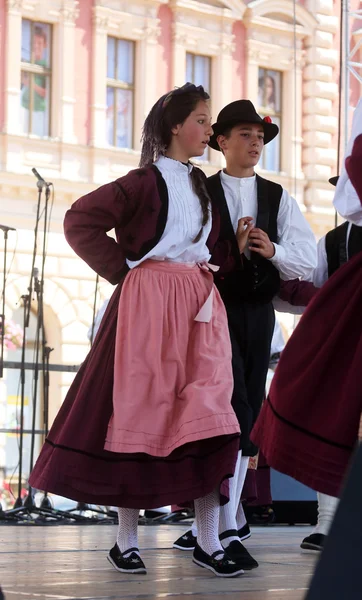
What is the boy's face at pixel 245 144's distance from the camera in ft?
12.3

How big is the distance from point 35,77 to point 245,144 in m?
10.7

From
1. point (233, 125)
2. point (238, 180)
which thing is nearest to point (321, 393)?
point (238, 180)

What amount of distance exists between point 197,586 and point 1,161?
1119 centimetres

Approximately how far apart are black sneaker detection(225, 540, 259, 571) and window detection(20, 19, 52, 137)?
1125 cm

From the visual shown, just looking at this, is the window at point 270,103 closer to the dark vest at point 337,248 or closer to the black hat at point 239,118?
the black hat at point 239,118

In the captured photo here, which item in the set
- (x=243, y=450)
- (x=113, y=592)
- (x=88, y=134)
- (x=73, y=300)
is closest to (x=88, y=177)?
(x=88, y=134)

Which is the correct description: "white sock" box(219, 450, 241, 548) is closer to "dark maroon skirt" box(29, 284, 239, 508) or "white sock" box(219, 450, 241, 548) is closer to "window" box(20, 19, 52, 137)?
"dark maroon skirt" box(29, 284, 239, 508)

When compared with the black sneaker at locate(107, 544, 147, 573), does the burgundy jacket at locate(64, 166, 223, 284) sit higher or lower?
higher

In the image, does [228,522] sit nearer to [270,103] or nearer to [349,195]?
[349,195]

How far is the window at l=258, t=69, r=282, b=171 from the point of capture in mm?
16219

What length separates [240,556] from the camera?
3.13 m

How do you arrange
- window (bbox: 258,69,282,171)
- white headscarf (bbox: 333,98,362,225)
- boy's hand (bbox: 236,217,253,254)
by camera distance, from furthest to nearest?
window (bbox: 258,69,282,171), boy's hand (bbox: 236,217,253,254), white headscarf (bbox: 333,98,362,225)

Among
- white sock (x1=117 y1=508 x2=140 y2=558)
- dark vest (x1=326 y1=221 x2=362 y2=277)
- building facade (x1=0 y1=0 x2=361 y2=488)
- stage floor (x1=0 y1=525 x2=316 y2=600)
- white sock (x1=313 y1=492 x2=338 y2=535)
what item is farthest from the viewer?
building facade (x1=0 y1=0 x2=361 y2=488)

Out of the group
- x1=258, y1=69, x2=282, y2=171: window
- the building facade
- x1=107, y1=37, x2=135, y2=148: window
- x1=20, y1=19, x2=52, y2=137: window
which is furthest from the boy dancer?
x1=258, y1=69, x2=282, y2=171: window
